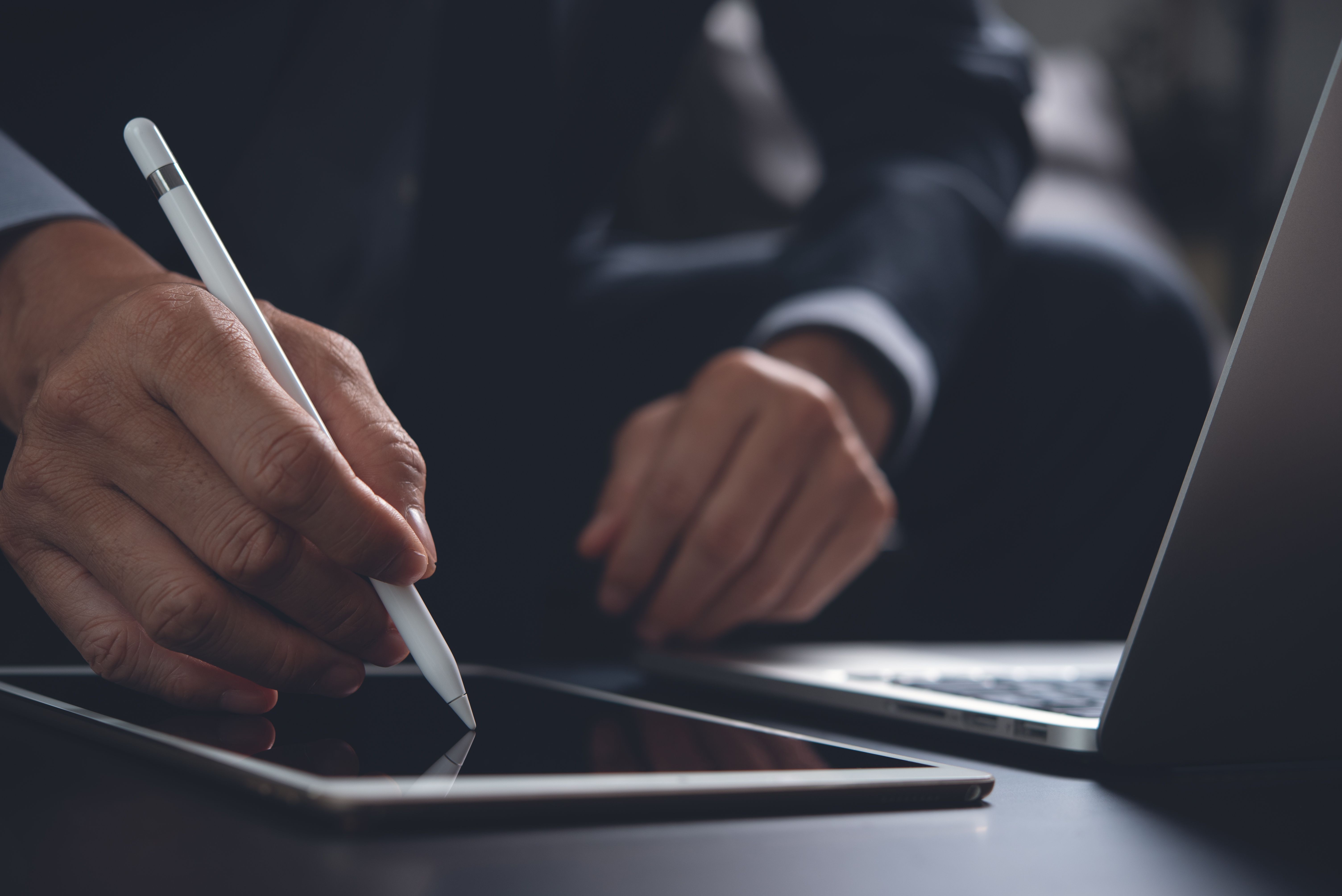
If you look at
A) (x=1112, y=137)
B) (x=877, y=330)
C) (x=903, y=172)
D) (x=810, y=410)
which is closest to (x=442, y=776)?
(x=810, y=410)

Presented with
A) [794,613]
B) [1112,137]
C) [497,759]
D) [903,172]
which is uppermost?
[1112,137]

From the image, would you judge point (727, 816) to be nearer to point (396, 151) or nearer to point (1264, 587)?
point (1264, 587)

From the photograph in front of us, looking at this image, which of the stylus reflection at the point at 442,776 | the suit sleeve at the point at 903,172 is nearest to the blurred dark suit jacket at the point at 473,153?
the suit sleeve at the point at 903,172

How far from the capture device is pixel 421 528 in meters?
A: 0.24

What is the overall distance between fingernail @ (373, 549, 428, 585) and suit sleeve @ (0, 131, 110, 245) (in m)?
0.16

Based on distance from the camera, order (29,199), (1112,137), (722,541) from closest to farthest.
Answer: (29,199) → (722,541) → (1112,137)

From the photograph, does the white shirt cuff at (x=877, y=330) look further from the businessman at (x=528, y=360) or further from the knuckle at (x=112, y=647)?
the knuckle at (x=112, y=647)

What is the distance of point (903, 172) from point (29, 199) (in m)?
0.63

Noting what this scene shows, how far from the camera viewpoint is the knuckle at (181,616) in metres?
0.23

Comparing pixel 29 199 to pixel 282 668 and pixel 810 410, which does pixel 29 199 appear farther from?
pixel 810 410

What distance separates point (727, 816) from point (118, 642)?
163 mm

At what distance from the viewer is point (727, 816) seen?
0.18m

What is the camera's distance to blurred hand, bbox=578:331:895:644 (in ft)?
1.54

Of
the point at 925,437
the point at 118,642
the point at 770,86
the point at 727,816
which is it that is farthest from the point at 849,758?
the point at 770,86
